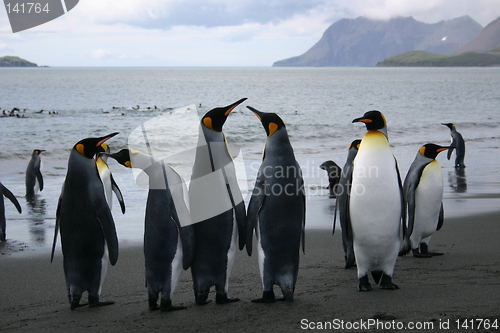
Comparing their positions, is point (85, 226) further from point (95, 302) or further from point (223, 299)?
point (223, 299)

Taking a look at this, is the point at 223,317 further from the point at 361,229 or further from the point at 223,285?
the point at 361,229

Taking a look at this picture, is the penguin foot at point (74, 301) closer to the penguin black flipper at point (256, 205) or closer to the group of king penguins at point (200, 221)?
the group of king penguins at point (200, 221)

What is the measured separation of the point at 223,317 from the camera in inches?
154

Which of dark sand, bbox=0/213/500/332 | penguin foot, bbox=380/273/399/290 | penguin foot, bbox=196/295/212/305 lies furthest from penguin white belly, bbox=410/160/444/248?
penguin foot, bbox=196/295/212/305

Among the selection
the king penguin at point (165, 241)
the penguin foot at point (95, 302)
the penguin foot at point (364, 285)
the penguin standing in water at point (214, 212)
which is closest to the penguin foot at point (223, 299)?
the penguin standing in water at point (214, 212)

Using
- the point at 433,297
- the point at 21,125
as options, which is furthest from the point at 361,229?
the point at 21,125

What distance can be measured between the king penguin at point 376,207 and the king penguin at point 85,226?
2.06 metres

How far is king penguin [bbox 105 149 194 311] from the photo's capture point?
412 cm

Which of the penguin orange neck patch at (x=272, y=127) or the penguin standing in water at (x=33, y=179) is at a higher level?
the penguin orange neck patch at (x=272, y=127)

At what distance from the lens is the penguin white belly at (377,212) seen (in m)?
4.66

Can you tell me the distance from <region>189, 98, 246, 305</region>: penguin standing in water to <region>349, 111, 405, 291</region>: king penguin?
3.53 feet

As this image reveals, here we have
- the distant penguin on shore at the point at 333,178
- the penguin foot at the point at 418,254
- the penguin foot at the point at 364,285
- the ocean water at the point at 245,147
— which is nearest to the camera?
the penguin foot at the point at 364,285

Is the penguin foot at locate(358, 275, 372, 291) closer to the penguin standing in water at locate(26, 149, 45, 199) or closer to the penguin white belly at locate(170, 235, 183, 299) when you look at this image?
the penguin white belly at locate(170, 235, 183, 299)

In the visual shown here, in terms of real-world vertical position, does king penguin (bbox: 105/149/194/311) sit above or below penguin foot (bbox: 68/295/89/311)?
above
